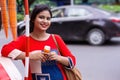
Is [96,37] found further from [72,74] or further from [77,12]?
[72,74]

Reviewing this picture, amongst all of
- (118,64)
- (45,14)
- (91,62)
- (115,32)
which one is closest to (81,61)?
(91,62)

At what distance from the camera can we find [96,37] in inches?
546

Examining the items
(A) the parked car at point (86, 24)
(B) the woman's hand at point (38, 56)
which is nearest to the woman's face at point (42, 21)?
(B) the woman's hand at point (38, 56)

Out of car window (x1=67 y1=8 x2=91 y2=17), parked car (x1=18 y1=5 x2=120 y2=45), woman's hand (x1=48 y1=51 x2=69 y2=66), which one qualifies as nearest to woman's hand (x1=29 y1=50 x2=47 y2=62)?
woman's hand (x1=48 y1=51 x2=69 y2=66)

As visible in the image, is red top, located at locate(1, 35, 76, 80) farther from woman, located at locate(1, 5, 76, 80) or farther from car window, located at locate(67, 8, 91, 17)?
car window, located at locate(67, 8, 91, 17)

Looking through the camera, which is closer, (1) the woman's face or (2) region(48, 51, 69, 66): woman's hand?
(2) region(48, 51, 69, 66): woman's hand

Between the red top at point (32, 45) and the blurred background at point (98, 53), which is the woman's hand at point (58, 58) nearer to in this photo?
the red top at point (32, 45)

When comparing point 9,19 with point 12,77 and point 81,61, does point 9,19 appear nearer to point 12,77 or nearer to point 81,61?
point 12,77

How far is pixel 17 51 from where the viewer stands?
307 cm

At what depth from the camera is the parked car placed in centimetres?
1375

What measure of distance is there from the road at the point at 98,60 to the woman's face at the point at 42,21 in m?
5.49

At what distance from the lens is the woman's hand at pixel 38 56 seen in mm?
2947

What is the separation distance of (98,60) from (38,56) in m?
7.99

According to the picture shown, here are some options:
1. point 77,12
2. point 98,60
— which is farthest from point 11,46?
point 77,12
